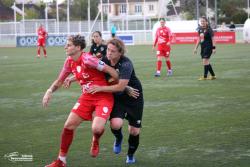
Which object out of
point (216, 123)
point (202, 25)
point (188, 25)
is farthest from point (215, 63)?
point (188, 25)

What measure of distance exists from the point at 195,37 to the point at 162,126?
37856mm

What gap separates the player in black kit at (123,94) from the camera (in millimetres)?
7523

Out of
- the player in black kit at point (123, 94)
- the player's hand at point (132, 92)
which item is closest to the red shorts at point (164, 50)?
the player in black kit at point (123, 94)

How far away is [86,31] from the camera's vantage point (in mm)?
54375

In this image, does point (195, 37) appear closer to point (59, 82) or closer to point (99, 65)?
point (59, 82)

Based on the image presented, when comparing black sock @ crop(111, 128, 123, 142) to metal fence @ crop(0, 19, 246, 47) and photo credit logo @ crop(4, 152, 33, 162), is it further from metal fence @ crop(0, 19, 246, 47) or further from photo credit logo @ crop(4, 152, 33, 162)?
metal fence @ crop(0, 19, 246, 47)

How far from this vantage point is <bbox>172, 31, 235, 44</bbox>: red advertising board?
4631 cm

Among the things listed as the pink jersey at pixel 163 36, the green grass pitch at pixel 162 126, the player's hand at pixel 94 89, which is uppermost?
the pink jersey at pixel 163 36

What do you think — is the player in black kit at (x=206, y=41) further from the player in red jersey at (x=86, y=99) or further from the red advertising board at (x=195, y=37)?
the red advertising board at (x=195, y=37)

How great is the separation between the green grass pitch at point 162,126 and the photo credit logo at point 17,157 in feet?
0.28

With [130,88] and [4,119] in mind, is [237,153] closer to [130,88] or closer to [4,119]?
[130,88]

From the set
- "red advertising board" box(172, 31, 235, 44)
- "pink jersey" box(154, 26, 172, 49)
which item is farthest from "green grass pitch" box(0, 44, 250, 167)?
"red advertising board" box(172, 31, 235, 44)

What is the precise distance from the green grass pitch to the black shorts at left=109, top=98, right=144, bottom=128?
0.63m

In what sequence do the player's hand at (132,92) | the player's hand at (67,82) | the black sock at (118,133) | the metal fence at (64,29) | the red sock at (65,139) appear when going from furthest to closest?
the metal fence at (64,29)
the player's hand at (67,82)
the black sock at (118,133)
the player's hand at (132,92)
the red sock at (65,139)
